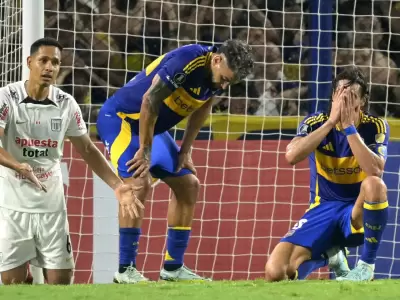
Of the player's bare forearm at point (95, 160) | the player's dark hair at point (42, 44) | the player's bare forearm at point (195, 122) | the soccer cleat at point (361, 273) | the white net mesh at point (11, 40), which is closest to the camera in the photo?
the player's bare forearm at point (95, 160)

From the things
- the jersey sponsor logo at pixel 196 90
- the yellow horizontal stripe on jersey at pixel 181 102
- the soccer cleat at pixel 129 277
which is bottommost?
the soccer cleat at pixel 129 277

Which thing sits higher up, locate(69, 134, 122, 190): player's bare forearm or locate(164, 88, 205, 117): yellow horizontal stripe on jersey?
locate(164, 88, 205, 117): yellow horizontal stripe on jersey

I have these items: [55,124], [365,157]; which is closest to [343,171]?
[365,157]

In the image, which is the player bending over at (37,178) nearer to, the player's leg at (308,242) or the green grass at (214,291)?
the green grass at (214,291)

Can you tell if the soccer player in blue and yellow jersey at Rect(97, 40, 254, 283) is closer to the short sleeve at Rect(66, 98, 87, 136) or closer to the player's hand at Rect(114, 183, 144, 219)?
the short sleeve at Rect(66, 98, 87, 136)

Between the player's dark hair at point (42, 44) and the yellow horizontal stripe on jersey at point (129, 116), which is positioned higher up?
the player's dark hair at point (42, 44)

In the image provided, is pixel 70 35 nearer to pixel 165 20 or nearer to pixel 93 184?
pixel 165 20

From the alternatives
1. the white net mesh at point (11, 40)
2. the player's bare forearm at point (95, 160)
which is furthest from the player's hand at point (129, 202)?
the white net mesh at point (11, 40)

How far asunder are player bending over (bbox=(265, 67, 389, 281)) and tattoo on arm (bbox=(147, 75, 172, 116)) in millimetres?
787

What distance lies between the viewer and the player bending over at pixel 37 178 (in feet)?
18.7

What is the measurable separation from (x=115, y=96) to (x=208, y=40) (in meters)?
2.57

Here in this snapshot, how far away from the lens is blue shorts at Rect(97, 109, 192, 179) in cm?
602

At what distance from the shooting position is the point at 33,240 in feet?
18.9

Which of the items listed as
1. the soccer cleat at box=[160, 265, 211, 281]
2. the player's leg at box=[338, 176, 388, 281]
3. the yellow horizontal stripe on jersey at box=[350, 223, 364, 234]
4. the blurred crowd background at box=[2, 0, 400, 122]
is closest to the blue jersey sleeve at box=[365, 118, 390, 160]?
the player's leg at box=[338, 176, 388, 281]
